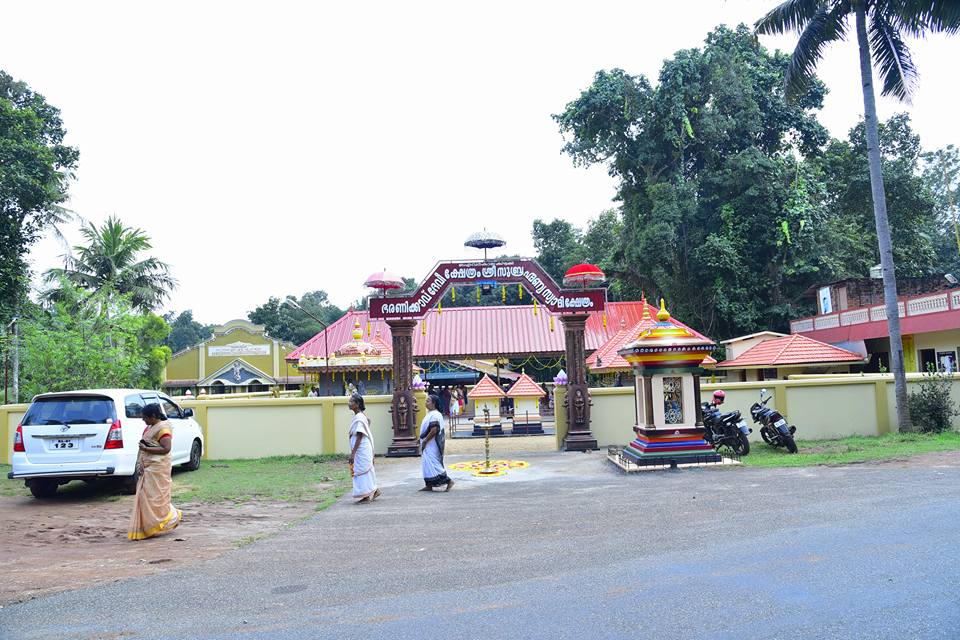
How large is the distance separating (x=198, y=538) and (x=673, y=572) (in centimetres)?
498

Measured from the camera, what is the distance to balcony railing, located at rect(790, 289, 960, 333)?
21172 mm

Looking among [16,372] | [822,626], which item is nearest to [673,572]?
[822,626]

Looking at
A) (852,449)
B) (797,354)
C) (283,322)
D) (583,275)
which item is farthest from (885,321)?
(283,322)

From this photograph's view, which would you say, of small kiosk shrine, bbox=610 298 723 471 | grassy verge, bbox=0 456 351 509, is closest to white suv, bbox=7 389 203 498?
grassy verge, bbox=0 456 351 509

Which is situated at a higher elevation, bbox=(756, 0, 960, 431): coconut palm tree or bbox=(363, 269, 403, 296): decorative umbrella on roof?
bbox=(756, 0, 960, 431): coconut palm tree

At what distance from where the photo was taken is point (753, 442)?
1428 cm

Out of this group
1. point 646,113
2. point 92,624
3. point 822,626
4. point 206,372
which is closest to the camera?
point 822,626

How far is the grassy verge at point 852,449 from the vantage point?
11008 mm

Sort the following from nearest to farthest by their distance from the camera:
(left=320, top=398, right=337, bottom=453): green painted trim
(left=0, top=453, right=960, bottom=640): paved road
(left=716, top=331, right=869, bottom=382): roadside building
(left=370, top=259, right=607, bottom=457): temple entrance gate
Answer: (left=0, top=453, right=960, bottom=640): paved road < (left=320, top=398, right=337, bottom=453): green painted trim < (left=370, top=259, right=607, bottom=457): temple entrance gate < (left=716, top=331, right=869, bottom=382): roadside building

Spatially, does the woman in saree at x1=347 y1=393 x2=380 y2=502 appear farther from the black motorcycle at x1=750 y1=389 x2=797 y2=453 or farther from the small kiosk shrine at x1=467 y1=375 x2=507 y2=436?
the small kiosk shrine at x1=467 y1=375 x2=507 y2=436

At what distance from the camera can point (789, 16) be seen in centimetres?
1620

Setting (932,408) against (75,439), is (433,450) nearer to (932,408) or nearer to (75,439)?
(75,439)

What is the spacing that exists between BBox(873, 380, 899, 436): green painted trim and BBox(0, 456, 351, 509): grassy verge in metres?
11.5

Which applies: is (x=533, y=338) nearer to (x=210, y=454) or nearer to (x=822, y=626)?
(x=210, y=454)
